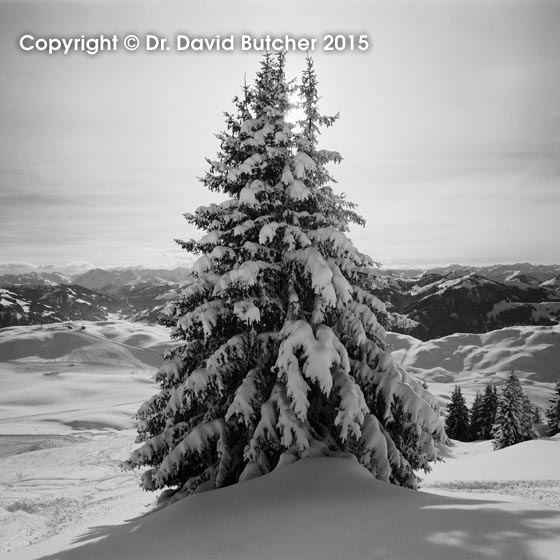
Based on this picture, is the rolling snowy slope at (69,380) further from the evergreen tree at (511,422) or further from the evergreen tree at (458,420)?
the evergreen tree at (458,420)

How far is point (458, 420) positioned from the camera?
59.5 m

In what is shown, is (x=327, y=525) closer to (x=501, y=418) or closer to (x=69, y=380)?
(x=501, y=418)

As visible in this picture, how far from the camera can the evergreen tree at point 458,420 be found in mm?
58562

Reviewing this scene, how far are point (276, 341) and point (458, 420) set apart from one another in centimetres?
6101

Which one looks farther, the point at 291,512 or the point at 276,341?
the point at 276,341

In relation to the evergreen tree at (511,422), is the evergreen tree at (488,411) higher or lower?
lower

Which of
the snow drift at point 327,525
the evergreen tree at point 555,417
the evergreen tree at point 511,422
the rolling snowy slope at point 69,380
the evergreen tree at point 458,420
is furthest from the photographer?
the evergreen tree at point 458,420

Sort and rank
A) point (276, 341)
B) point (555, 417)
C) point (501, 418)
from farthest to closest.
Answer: point (555, 417) < point (501, 418) < point (276, 341)

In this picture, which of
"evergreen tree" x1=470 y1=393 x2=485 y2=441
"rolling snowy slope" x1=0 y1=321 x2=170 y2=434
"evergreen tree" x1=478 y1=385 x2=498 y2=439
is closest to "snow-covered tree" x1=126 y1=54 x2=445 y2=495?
"rolling snowy slope" x1=0 y1=321 x2=170 y2=434

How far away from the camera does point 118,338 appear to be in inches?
7677

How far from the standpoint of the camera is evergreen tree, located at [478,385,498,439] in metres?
58.8

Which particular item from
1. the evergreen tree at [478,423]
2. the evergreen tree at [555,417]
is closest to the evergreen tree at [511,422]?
the evergreen tree at [555,417]

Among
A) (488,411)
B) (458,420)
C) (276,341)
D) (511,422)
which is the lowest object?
(458,420)

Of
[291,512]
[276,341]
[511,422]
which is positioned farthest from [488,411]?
[291,512]
